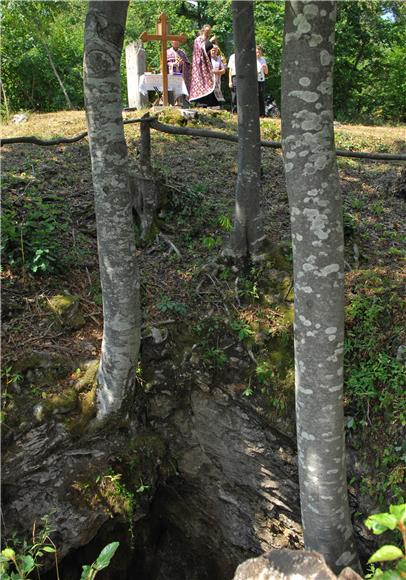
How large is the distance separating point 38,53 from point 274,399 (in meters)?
11.7

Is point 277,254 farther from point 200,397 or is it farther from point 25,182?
point 25,182

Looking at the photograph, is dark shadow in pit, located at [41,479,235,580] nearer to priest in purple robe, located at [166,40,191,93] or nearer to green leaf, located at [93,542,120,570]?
green leaf, located at [93,542,120,570]

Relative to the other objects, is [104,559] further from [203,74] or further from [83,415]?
[203,74]

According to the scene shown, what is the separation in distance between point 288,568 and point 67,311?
2.74 meters

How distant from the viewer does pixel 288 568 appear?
2477 mm

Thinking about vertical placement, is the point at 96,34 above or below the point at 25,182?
above

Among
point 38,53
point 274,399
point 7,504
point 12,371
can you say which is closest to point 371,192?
point 274,399

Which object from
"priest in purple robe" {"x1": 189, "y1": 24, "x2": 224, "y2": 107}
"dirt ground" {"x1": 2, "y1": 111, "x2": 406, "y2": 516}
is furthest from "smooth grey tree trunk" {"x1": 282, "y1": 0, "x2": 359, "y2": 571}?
"priest in purple robe" {"x1": 189, "y1": 24, "x2": 224, "y2": 107}

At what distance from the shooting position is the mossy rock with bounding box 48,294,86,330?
4344 mm

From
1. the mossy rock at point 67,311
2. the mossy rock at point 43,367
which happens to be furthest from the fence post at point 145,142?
the mossy rock at point 43,367

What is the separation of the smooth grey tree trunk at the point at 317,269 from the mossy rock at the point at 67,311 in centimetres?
214

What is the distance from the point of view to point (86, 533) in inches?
154

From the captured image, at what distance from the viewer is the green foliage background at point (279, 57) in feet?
41.2

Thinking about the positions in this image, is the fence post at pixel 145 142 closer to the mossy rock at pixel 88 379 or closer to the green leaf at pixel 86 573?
the mossy rock at pixel 88 379
